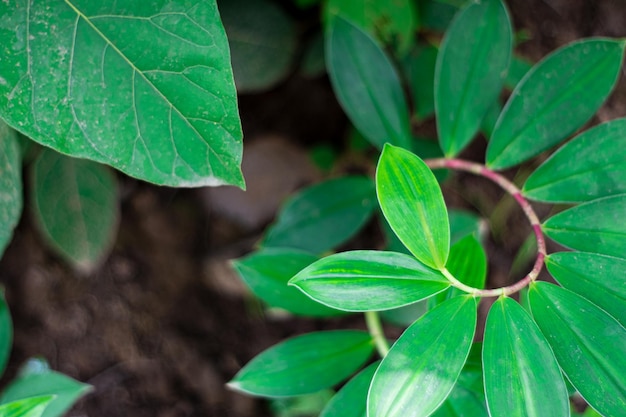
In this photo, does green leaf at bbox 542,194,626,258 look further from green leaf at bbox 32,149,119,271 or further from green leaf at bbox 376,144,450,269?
green leaf at bbox 32,149,119,271

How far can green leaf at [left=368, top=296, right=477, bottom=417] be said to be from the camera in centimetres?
56

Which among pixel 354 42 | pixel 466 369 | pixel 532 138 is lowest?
pixel 466 369

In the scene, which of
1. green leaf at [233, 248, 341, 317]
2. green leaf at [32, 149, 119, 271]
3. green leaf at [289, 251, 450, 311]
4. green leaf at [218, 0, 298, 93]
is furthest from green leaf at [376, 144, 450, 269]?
green leaf at [32, 149, 119, 271]

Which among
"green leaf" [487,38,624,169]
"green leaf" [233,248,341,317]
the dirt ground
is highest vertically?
"green leaf" [487,38,624,169]

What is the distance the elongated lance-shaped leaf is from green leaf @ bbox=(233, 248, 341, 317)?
283 mm

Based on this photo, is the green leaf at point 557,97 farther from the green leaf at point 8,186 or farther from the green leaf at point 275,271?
the green leaf at point 8,186

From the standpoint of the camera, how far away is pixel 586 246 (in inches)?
26.9

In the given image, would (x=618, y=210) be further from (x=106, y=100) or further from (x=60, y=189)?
(x=60, y=189)

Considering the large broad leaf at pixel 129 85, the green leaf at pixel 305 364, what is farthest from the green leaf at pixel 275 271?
Answer: the large broad leaf at pixel 129 85

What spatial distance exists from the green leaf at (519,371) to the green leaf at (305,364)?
26cm

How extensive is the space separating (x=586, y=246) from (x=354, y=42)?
45 centimetres

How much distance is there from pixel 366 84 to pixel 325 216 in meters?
0.22

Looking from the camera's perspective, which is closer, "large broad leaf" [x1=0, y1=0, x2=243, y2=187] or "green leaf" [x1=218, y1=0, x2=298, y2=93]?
"large broad leaf" [x1=0, y1=0, x2=243, y2=187]

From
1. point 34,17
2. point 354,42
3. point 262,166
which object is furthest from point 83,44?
point 262,166
